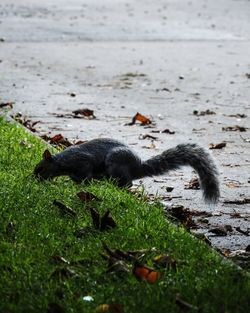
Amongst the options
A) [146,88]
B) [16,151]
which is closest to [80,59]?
[146,88]

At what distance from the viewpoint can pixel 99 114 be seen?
1087 centimetres

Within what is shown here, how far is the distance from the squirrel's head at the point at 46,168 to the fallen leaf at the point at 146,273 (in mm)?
2159

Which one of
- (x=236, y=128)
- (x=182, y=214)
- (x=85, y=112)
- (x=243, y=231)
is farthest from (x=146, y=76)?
(x=243, y=231)

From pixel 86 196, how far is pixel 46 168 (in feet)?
2.12

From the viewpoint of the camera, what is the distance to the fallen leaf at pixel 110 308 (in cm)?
447

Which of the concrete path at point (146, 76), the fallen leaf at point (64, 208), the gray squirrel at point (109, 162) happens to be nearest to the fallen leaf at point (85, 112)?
the concrete path at point (146, 76)

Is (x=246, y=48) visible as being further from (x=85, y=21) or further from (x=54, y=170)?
(x=54, y=170)

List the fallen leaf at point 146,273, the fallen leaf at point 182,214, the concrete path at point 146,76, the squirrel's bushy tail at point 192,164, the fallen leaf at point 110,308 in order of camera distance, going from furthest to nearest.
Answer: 1. the concrete path at point 146,76
2. the squirrel's bushy tail at point 192,164
3. the fallen leaf at point 182,214
4. the fallen leaf at point 146,273
5. the fallen leaf at point 110,308

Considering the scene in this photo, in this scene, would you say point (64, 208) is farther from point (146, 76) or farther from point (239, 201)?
point (146, 76)

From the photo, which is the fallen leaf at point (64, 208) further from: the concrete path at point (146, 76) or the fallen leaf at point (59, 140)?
the fallen leaf at point (59, 140)

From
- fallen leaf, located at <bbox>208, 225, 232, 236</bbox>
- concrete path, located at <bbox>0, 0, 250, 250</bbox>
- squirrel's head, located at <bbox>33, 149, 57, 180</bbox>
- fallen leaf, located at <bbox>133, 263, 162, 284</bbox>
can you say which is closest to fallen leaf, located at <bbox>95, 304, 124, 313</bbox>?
fallen leaf, located at <bbox>133, 263, 162, 284</bbox>

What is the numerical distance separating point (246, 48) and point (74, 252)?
11.8 m

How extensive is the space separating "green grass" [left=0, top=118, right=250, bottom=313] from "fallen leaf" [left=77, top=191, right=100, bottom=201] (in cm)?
5

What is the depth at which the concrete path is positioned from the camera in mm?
8680
